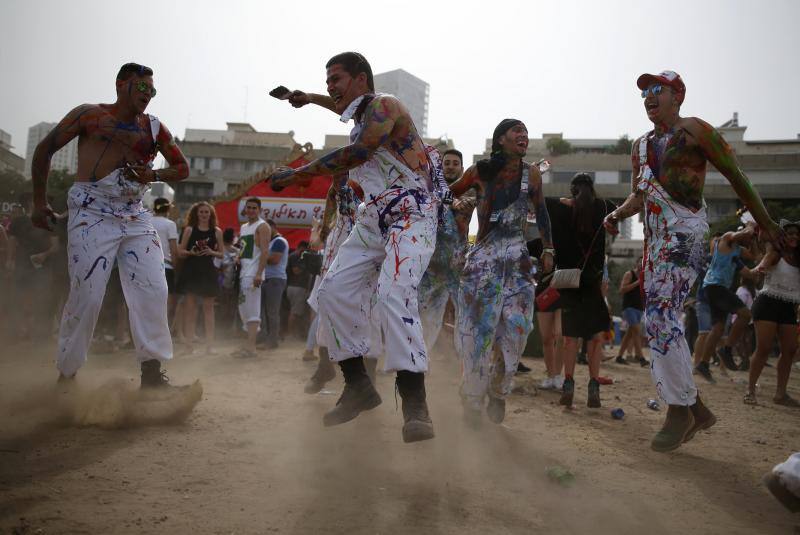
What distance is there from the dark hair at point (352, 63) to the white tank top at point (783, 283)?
5.25 metres

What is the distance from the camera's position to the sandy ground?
2.62 meters

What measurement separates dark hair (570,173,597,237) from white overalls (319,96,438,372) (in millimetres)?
2895

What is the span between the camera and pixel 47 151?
443 cm

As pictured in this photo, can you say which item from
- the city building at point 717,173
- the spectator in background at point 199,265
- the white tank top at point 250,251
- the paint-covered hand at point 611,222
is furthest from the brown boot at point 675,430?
the city building at point 717,173

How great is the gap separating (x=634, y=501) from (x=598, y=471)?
530 millimetres

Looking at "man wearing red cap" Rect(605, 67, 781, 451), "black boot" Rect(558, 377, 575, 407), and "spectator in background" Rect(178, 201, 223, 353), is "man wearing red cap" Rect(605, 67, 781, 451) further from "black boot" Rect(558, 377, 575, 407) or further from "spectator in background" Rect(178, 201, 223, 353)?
"spectator in background" Rect(178, 201, 223, 353)

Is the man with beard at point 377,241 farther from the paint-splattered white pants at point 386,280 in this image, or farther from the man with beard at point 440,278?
the man with beard at point 440,278

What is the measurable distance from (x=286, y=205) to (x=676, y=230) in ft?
48.5

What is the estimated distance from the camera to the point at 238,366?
7.59 meters

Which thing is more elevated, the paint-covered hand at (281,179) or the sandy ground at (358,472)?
the paint-covered hand at (281,179)

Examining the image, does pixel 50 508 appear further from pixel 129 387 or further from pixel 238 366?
pixel 238 366

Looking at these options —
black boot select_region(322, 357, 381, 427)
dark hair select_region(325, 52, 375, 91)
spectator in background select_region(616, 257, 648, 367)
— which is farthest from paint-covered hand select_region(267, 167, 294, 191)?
spectator in background select_region(616, 257, 648, 367)

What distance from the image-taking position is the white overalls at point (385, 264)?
132 inches

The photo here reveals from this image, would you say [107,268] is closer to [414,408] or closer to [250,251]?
[414,408]
